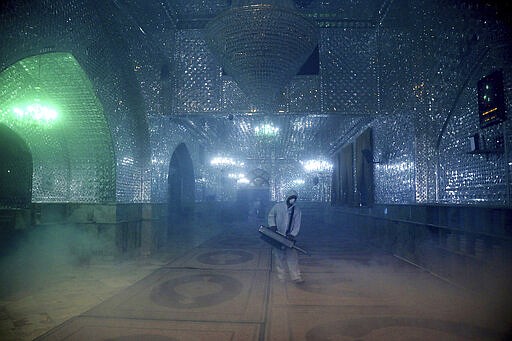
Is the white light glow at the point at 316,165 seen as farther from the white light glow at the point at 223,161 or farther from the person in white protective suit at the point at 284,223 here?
the person in white protective suit at the point at 284,223

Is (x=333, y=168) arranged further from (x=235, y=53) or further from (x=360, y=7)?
(x=235, y=53)

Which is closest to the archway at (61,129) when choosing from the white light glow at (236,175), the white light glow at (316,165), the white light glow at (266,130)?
the white light glow at (266,130)

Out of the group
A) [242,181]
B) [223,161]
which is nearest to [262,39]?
[223,161]

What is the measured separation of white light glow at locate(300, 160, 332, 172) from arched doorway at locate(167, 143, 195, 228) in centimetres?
583

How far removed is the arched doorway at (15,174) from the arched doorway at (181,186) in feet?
13.0

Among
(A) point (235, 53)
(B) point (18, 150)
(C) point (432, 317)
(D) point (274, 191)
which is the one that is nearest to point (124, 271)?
(B) point (18, 150)

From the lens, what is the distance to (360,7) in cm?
616

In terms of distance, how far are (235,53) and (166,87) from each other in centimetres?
320

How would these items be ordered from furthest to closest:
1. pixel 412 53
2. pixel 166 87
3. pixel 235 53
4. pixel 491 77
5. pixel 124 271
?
pixel 166 87 < pixel 412 53 < pixel 124 271 < pixel 235 53 < pixel 491 77

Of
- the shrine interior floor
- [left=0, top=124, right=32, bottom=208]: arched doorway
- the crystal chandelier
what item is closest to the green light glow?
[left=0, top=124, right=32, bottom=208]: arched doorway

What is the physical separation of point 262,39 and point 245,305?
3.13m

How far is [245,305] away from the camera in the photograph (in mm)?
3383

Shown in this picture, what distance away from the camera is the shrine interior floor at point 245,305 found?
8.90 feet

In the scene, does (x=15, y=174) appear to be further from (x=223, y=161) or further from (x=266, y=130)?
(x=223, y=161)
